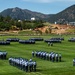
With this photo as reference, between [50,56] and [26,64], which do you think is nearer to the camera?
[26,64]

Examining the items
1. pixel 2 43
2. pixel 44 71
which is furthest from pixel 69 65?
pixel 2 43

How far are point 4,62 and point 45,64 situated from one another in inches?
309

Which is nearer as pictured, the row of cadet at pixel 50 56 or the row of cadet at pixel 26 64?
the row of cadet at pixel 26 64

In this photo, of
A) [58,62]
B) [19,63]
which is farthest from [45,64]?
[19,63]

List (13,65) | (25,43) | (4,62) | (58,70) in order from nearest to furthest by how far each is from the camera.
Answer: (58,70) < (13,65) < (4,62) < (25,43)

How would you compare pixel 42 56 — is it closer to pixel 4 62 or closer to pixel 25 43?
pixel 4 62

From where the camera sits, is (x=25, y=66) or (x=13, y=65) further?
(x=13, y=65)

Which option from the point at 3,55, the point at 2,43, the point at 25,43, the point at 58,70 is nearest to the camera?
the point at 58,70

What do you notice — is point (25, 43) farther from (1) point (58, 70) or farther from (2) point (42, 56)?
(1) point (58, 70)

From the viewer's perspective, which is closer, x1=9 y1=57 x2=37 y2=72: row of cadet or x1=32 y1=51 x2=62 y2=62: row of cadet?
x1=9 y1=57 x2=37 y2=72: row of cadet

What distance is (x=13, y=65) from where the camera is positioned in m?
50.4

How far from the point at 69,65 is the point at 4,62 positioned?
1215 centimetres

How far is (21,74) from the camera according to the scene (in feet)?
143

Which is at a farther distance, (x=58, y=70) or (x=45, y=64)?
(x=45, y=64)
